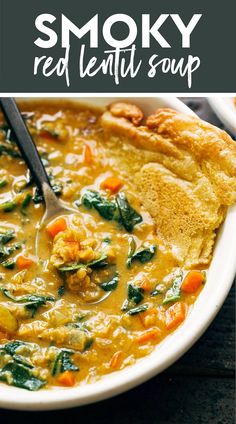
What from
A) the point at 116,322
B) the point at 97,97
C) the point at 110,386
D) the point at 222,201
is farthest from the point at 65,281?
the point at 97,97

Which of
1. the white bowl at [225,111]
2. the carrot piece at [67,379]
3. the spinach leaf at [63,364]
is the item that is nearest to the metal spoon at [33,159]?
the spinach leaf at [63,364]

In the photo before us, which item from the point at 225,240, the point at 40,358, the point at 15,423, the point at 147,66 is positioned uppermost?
the point at 147,66

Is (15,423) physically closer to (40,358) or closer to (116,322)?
(40,358)

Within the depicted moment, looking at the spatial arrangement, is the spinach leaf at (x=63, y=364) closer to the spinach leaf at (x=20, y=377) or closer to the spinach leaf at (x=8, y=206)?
the spinach leaf at (x=20, y=377)

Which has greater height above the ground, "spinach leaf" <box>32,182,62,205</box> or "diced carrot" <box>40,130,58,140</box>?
"diced carrot" <box>40,130,58,140</box>

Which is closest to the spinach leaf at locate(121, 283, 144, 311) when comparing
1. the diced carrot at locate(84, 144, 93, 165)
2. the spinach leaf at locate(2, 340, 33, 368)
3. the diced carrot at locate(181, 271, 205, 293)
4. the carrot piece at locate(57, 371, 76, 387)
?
the diced carrot at locate(181, 271, 205, 293)

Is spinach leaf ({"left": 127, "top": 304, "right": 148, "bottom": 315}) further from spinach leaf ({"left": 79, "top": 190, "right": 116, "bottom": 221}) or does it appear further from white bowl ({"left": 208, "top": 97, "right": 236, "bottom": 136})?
white bowl ({"left": 208, "top": 97, "right": 236, "bottom": 136})

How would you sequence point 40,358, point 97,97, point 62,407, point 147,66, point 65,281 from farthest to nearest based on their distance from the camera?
point 97,97
point 147,66
point 65,281
point 40,358
point 62,407
